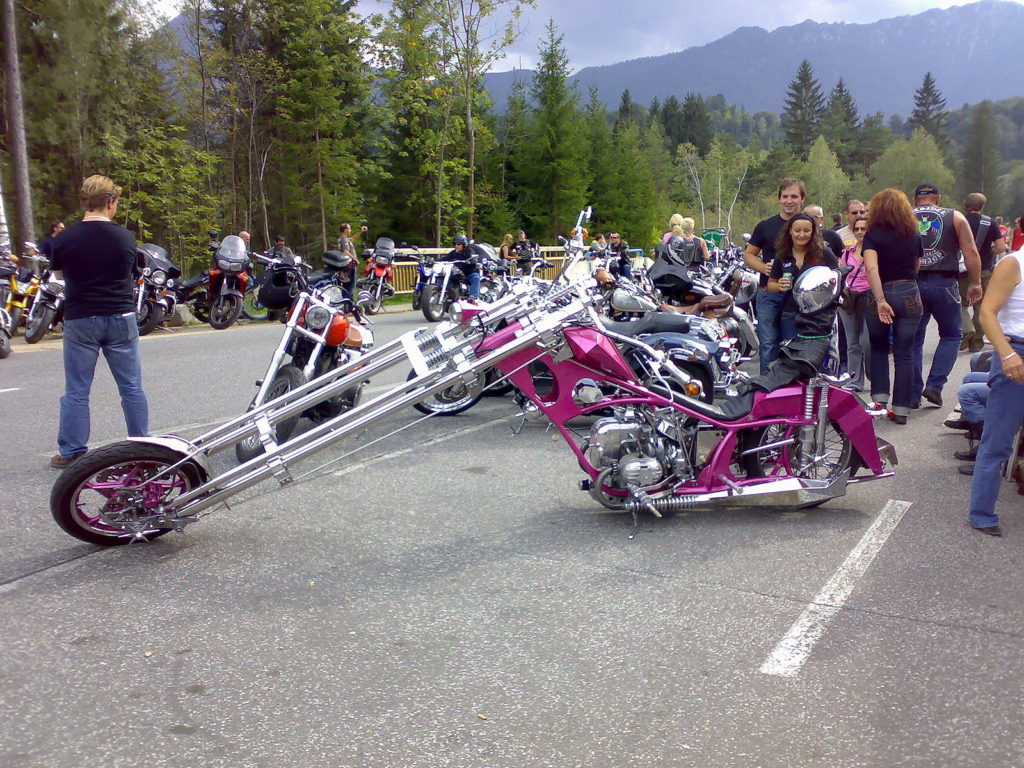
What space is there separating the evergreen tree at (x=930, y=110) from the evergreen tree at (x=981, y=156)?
26.8 metres

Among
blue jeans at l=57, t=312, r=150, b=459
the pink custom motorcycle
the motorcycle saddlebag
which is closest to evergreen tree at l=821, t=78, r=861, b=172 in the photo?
the motorcycle saddlebag

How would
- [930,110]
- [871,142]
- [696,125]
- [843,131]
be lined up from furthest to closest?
[696,125], [930,110], [843,131], [871,142]

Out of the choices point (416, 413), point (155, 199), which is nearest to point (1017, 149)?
point (155, 199)

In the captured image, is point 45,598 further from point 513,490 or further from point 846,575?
point 846,575

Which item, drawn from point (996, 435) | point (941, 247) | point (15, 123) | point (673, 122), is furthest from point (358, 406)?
point (673, 122)

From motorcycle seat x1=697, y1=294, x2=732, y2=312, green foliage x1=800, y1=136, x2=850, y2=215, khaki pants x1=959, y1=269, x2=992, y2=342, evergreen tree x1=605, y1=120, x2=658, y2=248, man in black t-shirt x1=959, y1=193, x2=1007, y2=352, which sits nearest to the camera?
motorcycle seat x1=697, y1=294, x2=732, y2=312

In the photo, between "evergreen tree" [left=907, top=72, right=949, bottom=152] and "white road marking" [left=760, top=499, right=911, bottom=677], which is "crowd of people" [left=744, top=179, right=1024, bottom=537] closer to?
"white road marking" [left=760, top=499, right=911, bottom=677]

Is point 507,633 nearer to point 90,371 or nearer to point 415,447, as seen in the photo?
point 415,447

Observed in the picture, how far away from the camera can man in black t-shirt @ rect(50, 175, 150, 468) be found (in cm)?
548

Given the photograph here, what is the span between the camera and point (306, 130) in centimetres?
3366

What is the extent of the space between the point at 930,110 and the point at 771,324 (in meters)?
126

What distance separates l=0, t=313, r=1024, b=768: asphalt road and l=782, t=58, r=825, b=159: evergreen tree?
12006cm

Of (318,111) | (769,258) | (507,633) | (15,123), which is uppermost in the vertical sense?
(318,111)

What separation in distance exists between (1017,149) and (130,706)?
134792 millimetres
